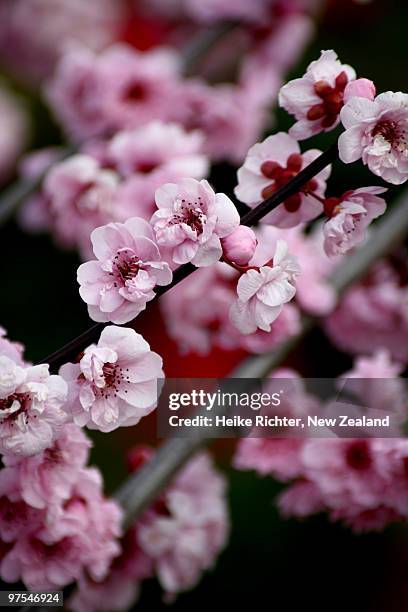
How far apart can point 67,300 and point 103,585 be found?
2.60 feet

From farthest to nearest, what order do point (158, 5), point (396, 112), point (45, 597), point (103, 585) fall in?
1. point (158, 5)
2. point (103, 585)
3. point (45, 597)
4. point (396, 112)

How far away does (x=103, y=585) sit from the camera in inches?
30.6

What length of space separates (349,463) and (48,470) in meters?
0.28

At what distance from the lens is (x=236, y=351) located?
4.00 ft

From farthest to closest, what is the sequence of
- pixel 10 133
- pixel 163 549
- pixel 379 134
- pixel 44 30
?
A: pixel 44 30
pixel 10 133
pixel 163 549
pixel 379 134

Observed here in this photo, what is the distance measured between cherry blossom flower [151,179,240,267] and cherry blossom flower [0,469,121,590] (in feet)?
0.69

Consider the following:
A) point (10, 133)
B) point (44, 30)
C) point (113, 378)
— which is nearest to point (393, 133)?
point (113, 378)

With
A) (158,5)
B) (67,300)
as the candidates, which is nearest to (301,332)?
(67,300)

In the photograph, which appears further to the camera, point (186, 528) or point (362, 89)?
point (186, 528)

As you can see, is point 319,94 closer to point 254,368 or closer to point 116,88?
point 254,368

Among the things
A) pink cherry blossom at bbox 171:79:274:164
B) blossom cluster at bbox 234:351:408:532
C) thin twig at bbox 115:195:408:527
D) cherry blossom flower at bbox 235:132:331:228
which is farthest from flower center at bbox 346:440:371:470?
pink cherry blossom at bbox 171:79:274:164

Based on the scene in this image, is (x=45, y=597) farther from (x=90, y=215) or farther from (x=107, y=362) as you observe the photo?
(x=90, y=215)

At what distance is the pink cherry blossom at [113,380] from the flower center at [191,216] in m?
0.07

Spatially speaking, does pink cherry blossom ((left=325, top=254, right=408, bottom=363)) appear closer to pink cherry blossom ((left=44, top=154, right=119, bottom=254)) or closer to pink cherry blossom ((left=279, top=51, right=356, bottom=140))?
pink cherry blossom ((left=44, top=154, right=119, bottom=254))
